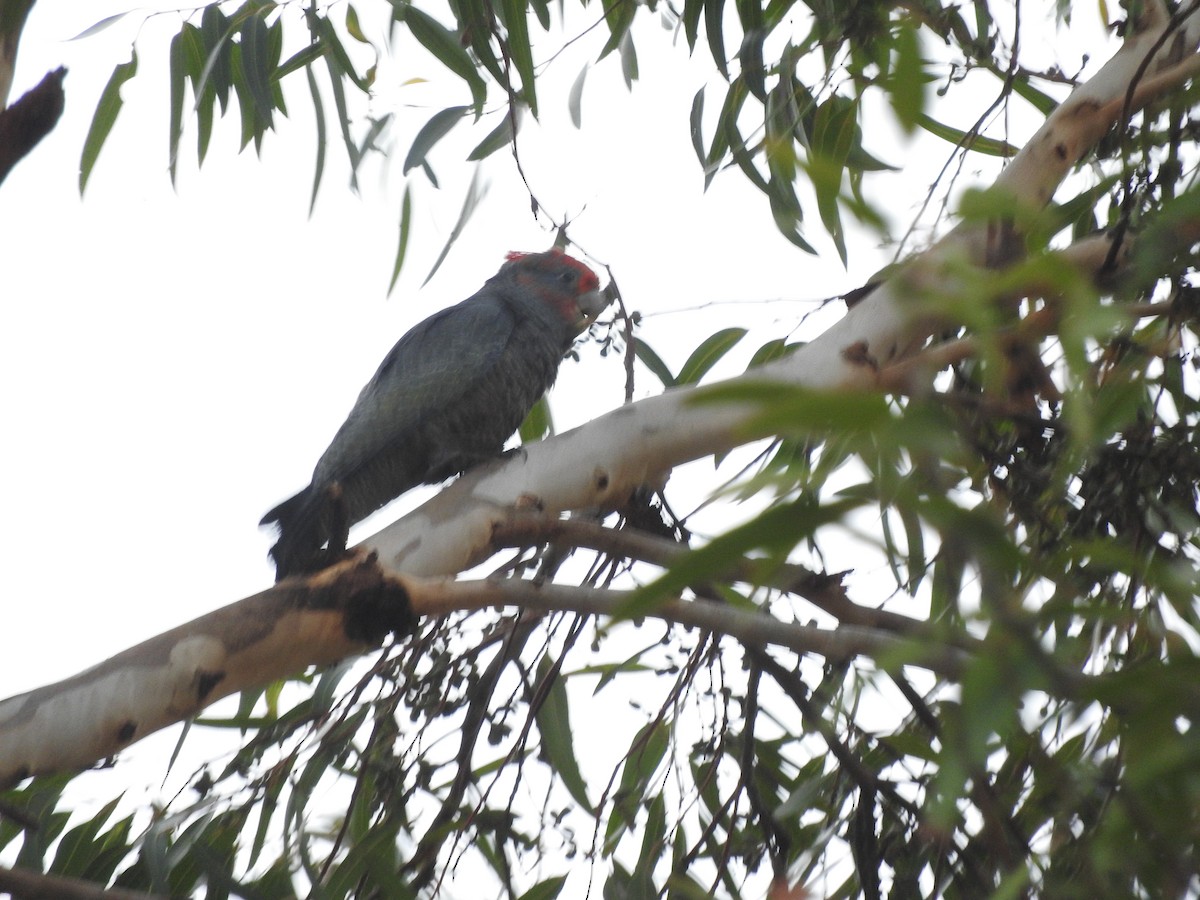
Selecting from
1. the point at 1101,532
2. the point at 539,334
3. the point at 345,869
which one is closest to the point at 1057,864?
the point at 1101,532

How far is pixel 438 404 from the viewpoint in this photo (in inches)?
95.2

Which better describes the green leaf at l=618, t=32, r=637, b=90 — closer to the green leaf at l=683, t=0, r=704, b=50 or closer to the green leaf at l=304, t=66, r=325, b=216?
the green leaf at l=683, t=0, r=704, b=50

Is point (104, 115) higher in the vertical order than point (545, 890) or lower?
higher

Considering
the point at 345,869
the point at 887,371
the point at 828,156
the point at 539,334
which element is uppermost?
the point at 539,334

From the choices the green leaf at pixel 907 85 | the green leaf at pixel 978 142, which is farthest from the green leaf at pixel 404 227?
the green leaf at pixel 907 85

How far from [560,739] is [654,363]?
2.47 feet

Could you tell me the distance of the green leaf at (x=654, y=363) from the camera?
2232 mm

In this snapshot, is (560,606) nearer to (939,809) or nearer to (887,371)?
(887,371)

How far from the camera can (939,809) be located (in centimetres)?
75

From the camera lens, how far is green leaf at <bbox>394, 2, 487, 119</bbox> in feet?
7.25

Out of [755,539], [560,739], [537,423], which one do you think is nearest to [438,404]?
[537,423]

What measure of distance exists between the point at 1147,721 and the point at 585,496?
925 millimetres

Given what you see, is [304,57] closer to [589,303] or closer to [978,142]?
[589,303]

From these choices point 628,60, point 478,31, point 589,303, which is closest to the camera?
point 478,31
